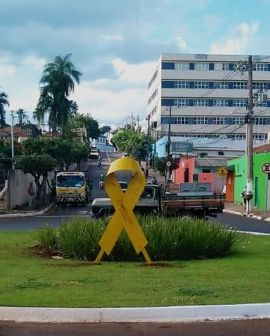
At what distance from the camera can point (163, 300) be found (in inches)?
339

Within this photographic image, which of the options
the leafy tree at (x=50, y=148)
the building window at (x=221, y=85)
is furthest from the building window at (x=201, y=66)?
the leafy tree at (x=50, y=148)

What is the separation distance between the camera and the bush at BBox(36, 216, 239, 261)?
13.6m

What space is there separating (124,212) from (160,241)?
1125 millimetres

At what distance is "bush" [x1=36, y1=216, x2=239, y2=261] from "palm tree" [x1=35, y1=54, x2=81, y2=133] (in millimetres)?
61880

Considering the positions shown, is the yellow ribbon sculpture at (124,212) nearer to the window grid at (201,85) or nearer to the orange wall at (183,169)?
the orange wall at (183,169)

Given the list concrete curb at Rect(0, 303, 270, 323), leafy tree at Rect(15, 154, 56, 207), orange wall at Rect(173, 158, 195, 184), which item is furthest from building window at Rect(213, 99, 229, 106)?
concrete curb at Rect(0, 303, 270, 323)

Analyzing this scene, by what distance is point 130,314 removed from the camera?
7.89m

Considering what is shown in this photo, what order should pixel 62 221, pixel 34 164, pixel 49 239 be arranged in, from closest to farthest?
pixel 49 239, pixel 62 221, pixel 34 164

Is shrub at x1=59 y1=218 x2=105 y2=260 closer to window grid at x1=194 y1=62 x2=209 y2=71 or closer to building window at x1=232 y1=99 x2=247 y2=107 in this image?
window grid at x1=194 y1=62 x2=209 y2=71

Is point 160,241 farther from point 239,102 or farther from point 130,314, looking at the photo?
point 239,102

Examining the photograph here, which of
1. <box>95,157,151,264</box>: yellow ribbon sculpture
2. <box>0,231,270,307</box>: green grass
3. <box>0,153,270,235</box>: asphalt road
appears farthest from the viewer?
<box>0,153,270,235</box>: asphalt road

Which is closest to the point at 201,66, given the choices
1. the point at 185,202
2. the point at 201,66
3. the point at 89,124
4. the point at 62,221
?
the point at 201,66

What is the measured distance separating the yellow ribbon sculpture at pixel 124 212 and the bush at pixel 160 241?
598 millimetres

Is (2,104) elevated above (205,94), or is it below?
below
